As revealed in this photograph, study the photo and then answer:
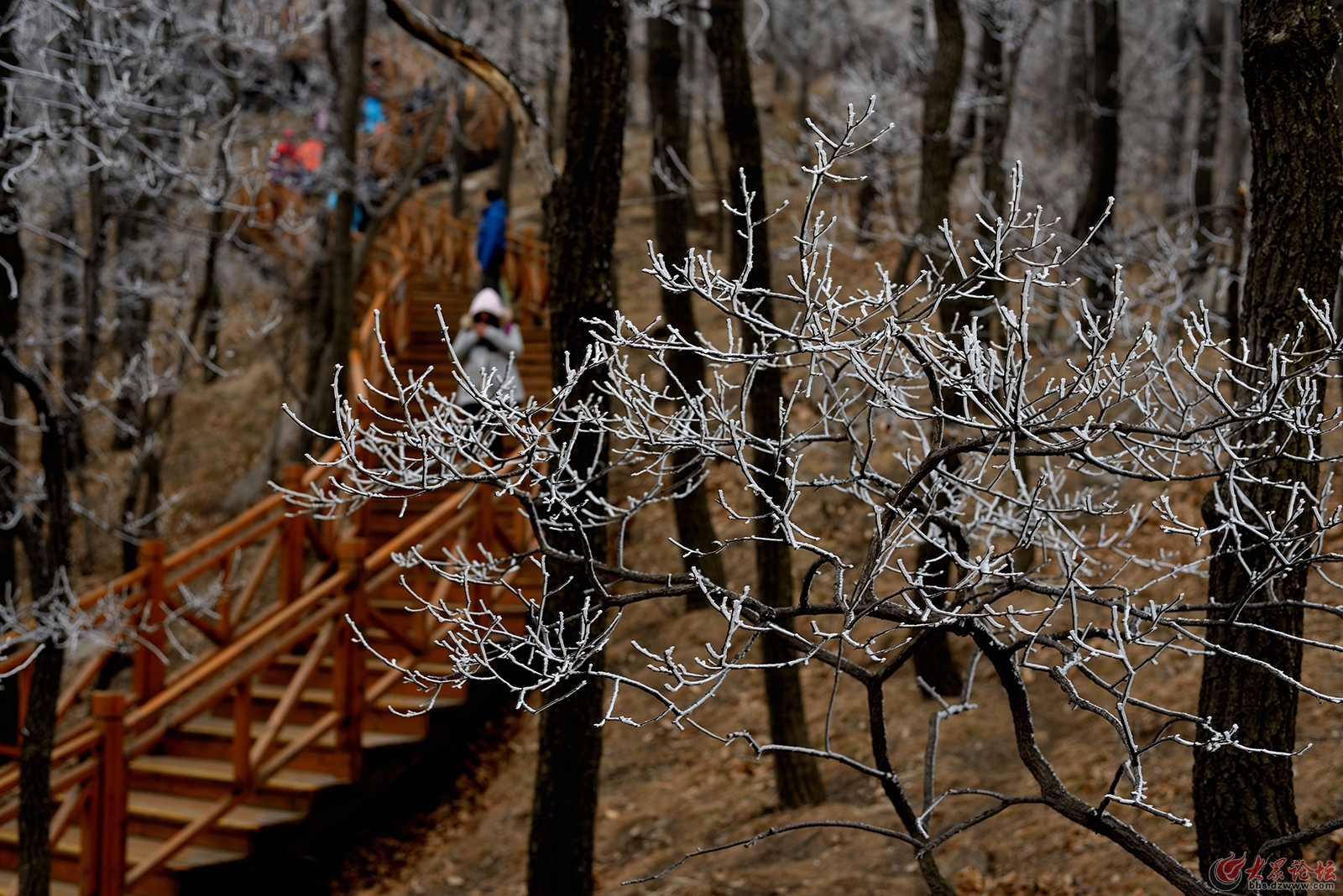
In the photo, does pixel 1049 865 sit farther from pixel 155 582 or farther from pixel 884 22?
pixel 884 22

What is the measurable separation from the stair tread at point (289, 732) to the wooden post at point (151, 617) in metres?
0.43

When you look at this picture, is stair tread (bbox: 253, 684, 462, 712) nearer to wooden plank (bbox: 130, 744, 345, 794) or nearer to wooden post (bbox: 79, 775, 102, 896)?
wooden plank (bbox: 130, 744, 345, 794)

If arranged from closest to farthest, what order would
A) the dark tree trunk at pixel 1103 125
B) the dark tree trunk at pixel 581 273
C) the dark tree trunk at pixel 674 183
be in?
the dark tree trunk at pixel 581 273 < the dark tree trunk at pixel 674 183 < the dark tree trunk at pixel 1103 125

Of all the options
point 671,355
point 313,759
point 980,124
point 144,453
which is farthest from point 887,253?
point 313,759

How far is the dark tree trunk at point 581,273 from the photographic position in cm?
507

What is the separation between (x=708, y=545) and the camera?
9.62 m

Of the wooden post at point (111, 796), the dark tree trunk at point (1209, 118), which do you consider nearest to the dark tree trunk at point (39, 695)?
the wooden post at point (111, 796)

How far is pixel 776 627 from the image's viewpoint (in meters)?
2.60

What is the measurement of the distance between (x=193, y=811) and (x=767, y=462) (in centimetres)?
430

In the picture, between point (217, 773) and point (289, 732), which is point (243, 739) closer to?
point (217, 773)

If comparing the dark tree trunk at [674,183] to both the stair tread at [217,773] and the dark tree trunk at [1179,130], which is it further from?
the dark tree trunk at [1179,130]

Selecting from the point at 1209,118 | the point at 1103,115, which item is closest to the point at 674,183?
the point at 1103,115

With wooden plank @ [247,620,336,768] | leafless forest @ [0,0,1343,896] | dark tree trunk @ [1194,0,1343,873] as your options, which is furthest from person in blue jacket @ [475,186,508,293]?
dark tree trunk @ [1194,0,1343,873]

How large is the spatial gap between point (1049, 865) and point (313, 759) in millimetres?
4899
